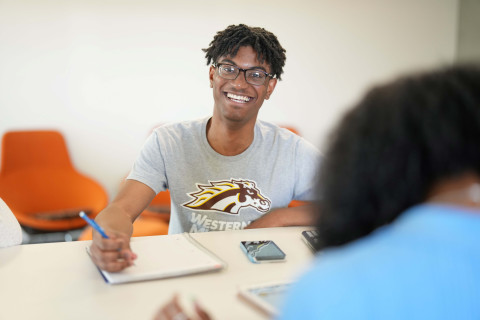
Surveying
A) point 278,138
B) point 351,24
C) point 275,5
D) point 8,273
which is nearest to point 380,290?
point 8,273

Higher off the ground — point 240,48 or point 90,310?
point 240,48

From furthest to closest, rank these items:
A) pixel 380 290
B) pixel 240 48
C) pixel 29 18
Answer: pixel 29 18 → pixel 240 48 → pixel 380 290

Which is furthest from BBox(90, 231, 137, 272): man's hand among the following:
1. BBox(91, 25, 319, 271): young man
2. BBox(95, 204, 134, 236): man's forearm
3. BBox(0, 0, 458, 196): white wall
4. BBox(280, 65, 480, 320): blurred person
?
BBox(0, 0, 458, 196): white wall

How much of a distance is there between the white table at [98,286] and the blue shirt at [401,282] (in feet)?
1.75

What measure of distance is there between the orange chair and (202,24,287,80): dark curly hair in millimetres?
1575

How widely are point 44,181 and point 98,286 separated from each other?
2.34 metres

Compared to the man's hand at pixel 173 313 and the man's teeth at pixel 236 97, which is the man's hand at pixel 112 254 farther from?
the man's teeth at pixel 236 97

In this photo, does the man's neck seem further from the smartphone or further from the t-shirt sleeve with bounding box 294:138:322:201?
the smartphone

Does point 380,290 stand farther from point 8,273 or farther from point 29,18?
point 29,18

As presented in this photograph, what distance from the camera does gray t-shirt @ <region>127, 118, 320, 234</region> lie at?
5.46 ft

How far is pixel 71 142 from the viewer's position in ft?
11.1

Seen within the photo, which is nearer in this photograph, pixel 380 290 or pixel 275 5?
pixel 380 290

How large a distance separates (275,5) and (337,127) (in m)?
3.43

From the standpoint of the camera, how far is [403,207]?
488mm
